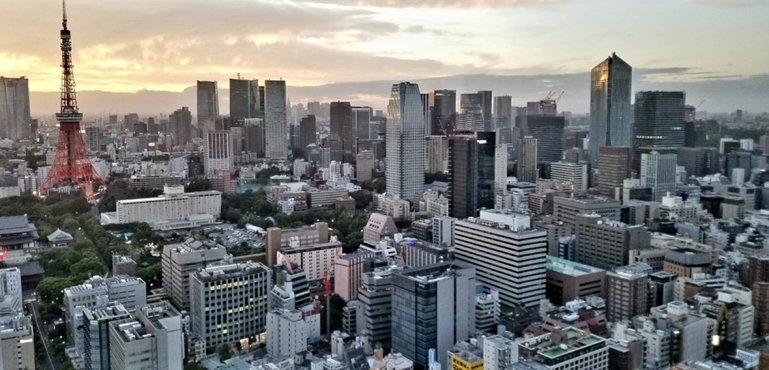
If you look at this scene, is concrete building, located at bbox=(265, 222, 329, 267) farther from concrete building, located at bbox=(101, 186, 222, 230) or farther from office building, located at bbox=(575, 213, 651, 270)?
office building, located at bbox=(575, 213, 651, 270)

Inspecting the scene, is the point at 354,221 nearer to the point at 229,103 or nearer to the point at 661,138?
the point at 661,138

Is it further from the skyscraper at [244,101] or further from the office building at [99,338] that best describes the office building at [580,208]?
the skyscraper at [244,101]

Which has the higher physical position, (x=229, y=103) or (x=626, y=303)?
(x=229, y=103)

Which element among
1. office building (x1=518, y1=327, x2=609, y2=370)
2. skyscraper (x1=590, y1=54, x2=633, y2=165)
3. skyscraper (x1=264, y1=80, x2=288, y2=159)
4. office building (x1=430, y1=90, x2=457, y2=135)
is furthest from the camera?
skyscraper (x1=264, y1=80, x2=288, y2=159)

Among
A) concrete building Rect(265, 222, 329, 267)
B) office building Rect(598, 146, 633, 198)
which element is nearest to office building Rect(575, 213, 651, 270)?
concrete building Rect(265, 222, 329, 267)

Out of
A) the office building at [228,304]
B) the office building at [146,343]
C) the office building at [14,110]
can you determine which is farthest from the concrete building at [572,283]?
the office building at [14,110]

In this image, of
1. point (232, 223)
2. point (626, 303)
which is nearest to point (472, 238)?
point (626, 303)
